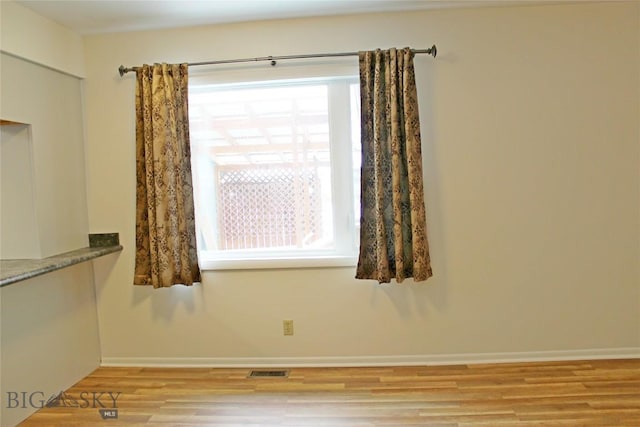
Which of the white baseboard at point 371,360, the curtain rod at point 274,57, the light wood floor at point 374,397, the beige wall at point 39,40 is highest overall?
the beige wall at point 39,40

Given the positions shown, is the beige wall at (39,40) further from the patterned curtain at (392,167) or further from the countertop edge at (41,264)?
the patterned curtain at (392,167)

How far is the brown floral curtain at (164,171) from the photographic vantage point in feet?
8.58

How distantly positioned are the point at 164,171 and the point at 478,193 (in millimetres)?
2042

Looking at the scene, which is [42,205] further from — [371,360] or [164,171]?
[371,360]

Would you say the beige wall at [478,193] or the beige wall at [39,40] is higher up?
the beige wall at [39,40]

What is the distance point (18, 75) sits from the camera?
235 cm

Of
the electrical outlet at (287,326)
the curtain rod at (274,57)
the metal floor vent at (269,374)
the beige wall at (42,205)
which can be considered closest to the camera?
the beige wall at (42,205)

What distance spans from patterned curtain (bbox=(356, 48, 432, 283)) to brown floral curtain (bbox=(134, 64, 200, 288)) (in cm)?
116

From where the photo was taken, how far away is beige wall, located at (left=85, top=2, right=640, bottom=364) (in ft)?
8.55

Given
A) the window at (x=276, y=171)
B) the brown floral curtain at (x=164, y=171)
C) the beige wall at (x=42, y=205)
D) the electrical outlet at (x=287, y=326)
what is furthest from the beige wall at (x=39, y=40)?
the electrical outlet at (x=287, y=326)

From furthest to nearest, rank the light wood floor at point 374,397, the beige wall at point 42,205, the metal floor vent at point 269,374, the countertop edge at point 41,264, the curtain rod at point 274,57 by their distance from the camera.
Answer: the metal floor vent at point 269,374
the curtain rod at point 274,57
the beige wall at point 42,205
the light wood floor at point 374,397
the countertop edge at point 41,264

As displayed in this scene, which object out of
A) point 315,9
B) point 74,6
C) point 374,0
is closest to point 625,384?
point 374,0

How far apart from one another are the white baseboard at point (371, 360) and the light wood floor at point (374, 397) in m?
0.05

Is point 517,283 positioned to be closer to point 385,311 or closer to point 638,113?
point 385,311
